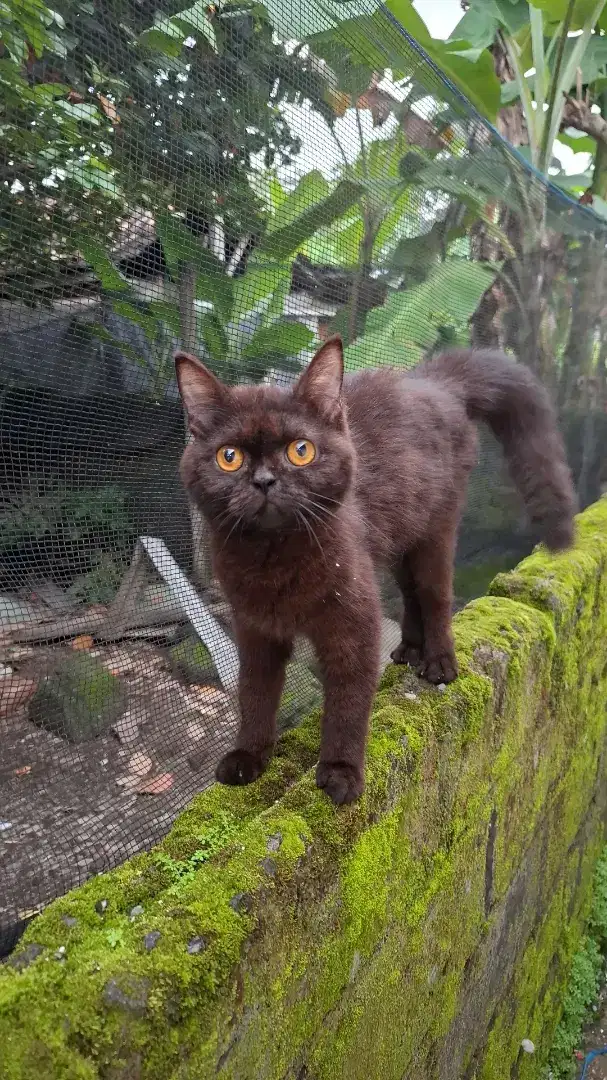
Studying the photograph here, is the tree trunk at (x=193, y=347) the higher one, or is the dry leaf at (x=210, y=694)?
the tree trunk at (x=193, y=347)

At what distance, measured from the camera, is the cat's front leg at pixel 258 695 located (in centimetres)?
160

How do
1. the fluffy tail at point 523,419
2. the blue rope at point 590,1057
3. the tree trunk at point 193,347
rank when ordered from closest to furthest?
the tree trunk at point 193,347, the fluffy tail at point 523,419, the blue rope at point 590,1057

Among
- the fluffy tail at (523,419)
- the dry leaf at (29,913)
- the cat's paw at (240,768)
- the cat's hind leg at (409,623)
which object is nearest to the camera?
the dry leaf at (29,913)

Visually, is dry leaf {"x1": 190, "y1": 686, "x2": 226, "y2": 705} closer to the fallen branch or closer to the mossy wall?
the fallen branch

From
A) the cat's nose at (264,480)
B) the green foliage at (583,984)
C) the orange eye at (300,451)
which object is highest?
the orange eye at (300,451)

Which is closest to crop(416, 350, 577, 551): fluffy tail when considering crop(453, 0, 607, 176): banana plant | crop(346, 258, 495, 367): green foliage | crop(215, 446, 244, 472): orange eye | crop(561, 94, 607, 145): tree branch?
crop(346, 258, 495, 367): green foliage

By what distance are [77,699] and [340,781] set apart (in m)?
0.93

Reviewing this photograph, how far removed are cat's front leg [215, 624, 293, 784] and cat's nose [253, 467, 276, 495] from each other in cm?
41

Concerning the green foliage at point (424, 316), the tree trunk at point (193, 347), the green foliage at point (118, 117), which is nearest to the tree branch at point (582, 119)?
the green foliage at point (424, 316)

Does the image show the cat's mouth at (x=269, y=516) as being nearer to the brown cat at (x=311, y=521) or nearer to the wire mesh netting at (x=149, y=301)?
the brown cat at (x=311, y=521)

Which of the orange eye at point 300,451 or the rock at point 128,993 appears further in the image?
the orange eye at point 300,451

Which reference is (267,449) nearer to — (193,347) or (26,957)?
(193,347)

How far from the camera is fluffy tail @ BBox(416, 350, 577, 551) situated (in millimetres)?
2348

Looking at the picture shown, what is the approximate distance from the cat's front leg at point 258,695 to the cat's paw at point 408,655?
1.99 feet
